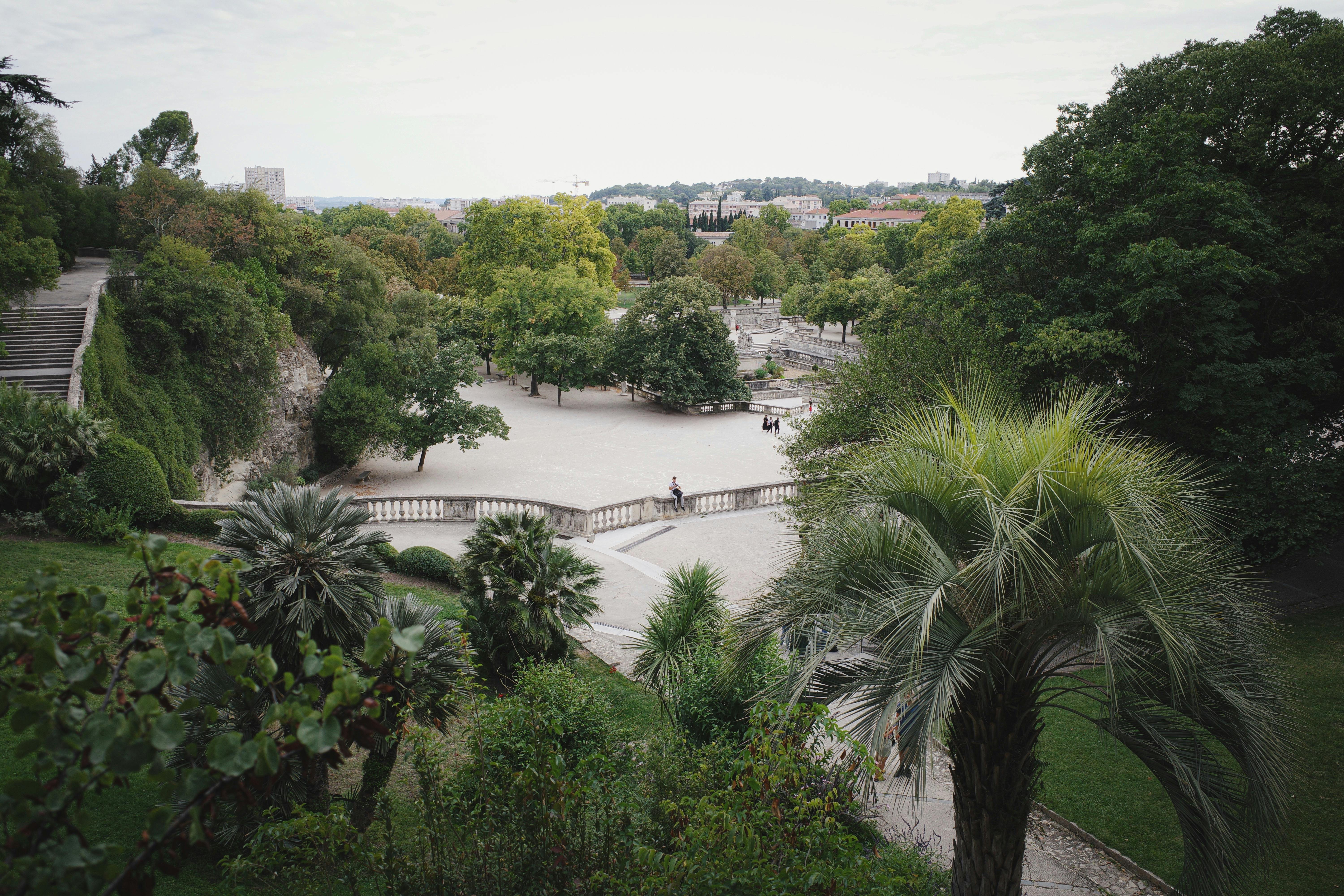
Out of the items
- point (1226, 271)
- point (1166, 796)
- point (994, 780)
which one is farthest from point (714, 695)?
point (1226, 271)

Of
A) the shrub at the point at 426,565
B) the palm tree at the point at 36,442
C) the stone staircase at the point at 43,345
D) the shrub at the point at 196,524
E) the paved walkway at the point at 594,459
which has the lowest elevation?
the paved walkway at the point at 594,459

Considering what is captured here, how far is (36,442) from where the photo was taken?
58.2 ft

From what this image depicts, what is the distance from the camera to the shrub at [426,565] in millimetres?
19156

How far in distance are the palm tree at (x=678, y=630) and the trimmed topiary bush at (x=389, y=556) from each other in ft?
14.4

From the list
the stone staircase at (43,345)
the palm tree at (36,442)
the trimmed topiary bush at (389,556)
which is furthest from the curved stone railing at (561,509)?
the stone staircase at (43,345)

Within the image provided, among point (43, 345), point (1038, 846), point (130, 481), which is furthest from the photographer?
point (43, 345)

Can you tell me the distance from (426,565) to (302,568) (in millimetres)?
9626

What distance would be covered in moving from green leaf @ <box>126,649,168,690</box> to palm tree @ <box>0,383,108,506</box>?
18306mm

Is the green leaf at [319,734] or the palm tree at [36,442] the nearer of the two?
the green leaf at [319,734]

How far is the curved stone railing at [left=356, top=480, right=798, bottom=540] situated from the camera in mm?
24875

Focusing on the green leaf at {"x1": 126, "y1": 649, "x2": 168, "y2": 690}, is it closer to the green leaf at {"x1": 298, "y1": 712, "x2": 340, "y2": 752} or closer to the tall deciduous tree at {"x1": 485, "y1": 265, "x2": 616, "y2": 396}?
the green leaf at {"x1": 298, "y1": 712, "x2": 340, "y2": 752}

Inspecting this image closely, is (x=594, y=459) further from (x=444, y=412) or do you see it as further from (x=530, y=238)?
(x=530, y=238)

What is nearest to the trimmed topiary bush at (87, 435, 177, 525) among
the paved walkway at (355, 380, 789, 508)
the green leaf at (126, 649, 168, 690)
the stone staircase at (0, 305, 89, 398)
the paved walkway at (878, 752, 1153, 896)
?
the stone staircase at (0, 305, 89, 398)

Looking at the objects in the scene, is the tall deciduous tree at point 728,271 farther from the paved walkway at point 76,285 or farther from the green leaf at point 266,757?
the green leaf at point 266,757
